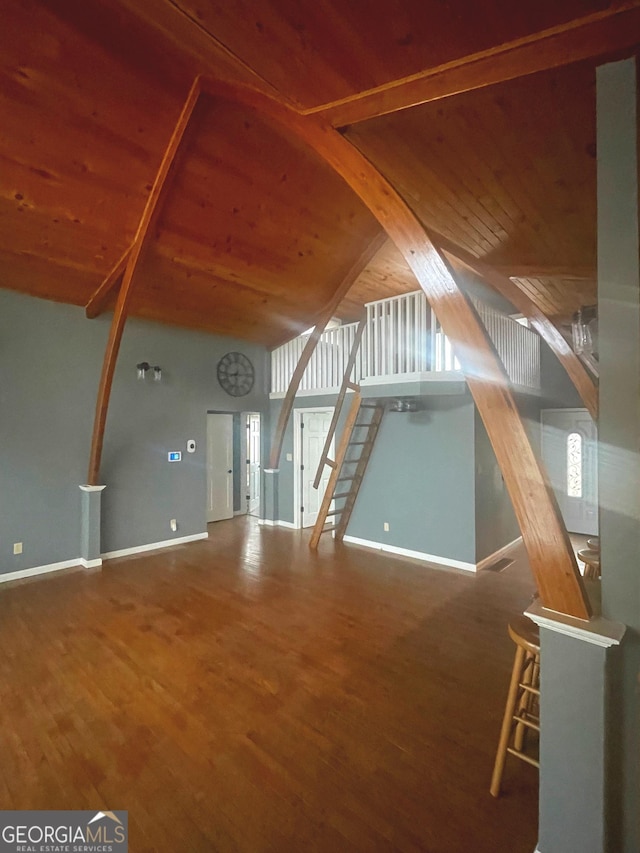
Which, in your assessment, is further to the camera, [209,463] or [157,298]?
[209,463]

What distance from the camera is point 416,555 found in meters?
5.18

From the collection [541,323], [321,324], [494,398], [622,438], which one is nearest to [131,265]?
[321,324]

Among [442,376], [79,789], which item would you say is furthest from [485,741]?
[442,376]

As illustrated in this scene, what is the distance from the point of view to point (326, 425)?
6.84 m

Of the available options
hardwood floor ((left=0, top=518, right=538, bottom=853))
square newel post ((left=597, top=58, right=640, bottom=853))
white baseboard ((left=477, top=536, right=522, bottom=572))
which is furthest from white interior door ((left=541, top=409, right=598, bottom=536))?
square newel post ((left=597, top=58, right=640, bottom=853))

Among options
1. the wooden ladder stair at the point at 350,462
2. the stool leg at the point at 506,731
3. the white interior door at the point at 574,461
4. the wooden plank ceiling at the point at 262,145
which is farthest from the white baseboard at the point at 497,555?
the wooden plank ceiling at the point at 262,145

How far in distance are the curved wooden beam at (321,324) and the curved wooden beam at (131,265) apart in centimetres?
228

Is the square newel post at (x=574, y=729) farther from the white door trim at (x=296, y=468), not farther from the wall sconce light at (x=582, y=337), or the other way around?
the white door trim at (x=296, y=468)

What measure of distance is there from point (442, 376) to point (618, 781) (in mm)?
3604

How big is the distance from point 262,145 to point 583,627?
12.8 ft

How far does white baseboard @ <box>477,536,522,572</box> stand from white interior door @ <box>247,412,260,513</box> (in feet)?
15.1

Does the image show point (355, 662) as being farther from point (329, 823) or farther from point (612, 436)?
point (612, 436)

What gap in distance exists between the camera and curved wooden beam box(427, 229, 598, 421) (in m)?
3.23

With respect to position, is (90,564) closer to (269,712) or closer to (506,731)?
(269,712)
